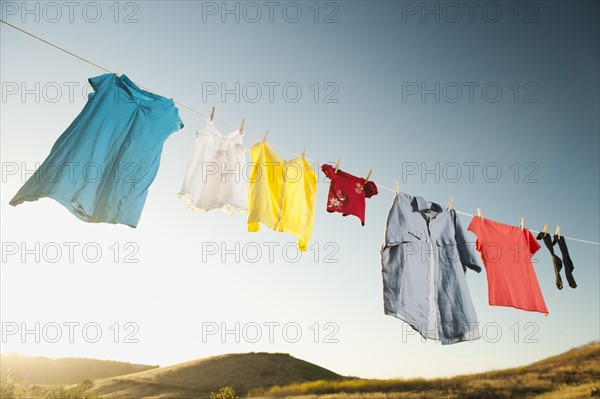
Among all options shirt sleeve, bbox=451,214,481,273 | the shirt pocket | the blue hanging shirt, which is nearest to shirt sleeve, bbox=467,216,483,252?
shirt sleeve, bbox=451,214,481,273

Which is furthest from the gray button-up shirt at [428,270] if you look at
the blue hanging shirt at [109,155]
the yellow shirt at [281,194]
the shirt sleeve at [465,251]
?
the blue hanging shirt at [109,155]

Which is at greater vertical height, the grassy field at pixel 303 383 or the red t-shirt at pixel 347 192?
the red t-shirt at pixel 347 192

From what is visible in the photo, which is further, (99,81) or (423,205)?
(423,205)

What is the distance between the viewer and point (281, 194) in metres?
6.28

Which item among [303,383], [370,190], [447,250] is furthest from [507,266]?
[303,383]

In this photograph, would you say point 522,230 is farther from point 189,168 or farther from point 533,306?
point 189,168

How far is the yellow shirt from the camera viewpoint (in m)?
5.95

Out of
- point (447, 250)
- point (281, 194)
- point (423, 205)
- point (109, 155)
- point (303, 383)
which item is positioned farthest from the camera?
point (303, 383)

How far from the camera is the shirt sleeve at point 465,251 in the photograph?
6.96 m

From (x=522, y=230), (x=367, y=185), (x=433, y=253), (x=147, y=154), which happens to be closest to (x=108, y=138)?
(x=147, y=154)

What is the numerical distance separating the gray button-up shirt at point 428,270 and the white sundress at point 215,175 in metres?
2.60

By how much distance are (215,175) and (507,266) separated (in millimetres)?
5464

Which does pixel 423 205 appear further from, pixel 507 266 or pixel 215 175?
pixel 215 175

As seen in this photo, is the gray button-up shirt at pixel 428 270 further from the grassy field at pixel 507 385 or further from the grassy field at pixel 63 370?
the grassy field at pixel 63 370
